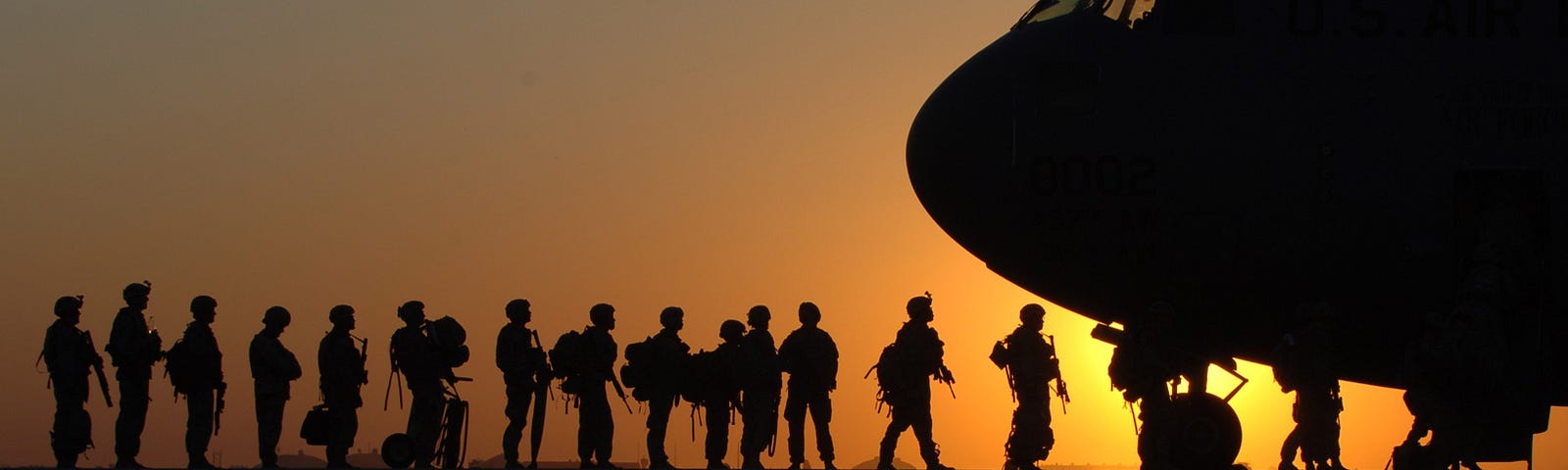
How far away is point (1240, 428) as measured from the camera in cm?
1911

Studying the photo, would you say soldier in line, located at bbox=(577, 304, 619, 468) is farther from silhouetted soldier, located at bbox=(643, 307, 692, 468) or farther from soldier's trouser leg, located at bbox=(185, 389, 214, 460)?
soldier's trouser leg, located at bbox=(185, 389, 214, 460)

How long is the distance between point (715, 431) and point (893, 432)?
1898 mm

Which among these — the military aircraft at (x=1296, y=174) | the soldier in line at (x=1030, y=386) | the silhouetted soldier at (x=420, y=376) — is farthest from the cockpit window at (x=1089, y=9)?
the silhouetted soldier at (x=420, y=376)

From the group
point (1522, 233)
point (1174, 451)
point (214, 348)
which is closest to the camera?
point (1522, 233)

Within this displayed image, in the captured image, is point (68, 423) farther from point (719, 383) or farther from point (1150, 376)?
point (1150, 376)

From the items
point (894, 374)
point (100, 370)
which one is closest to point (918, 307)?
point (894, 374)

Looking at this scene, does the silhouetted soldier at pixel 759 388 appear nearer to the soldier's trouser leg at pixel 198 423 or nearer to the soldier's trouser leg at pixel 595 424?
the soldier's trouser leg at pixel 595 424

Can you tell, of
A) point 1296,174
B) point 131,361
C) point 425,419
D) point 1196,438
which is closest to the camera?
point 1296,174

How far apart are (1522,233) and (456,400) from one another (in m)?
10.8

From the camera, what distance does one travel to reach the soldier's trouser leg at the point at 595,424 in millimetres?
23344

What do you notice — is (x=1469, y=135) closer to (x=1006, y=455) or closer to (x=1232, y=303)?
(x=1232, y=303)

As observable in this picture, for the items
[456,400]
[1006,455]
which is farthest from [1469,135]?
[456,400]

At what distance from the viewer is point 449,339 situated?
75.0 feet

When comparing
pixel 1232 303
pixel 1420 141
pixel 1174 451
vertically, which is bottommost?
pixel 1174 451
